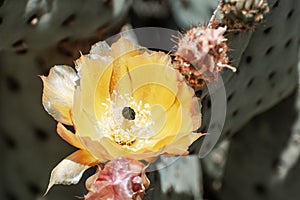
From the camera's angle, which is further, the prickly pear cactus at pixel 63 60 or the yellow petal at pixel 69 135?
the prickly pear cactus at pixel 63 60

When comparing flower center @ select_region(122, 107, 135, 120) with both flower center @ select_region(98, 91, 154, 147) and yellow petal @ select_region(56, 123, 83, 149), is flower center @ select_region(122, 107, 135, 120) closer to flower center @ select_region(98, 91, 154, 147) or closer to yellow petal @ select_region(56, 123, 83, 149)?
flower center @ select_region(98, 91, 154, 147)

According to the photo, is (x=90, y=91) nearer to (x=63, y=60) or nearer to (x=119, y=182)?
(x=119, y=182)

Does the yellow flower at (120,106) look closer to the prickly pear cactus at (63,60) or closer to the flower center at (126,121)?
the flower center at (126,121)

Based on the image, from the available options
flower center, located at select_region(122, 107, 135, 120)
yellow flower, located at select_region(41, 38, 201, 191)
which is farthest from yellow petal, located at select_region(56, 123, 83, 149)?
flower center, located at select_region(122, 107, 135, 120)

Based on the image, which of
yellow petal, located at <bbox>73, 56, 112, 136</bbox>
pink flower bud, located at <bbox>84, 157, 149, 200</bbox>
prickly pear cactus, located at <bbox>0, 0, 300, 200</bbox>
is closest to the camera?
pink flower bud, located at <bbox>84, 157, 149, 200</bbox>

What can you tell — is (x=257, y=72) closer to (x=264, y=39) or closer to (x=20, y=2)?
(x=264, y=39)

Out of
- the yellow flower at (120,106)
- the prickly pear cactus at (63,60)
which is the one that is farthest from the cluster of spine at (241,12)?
the yellow flower at (120,106)
